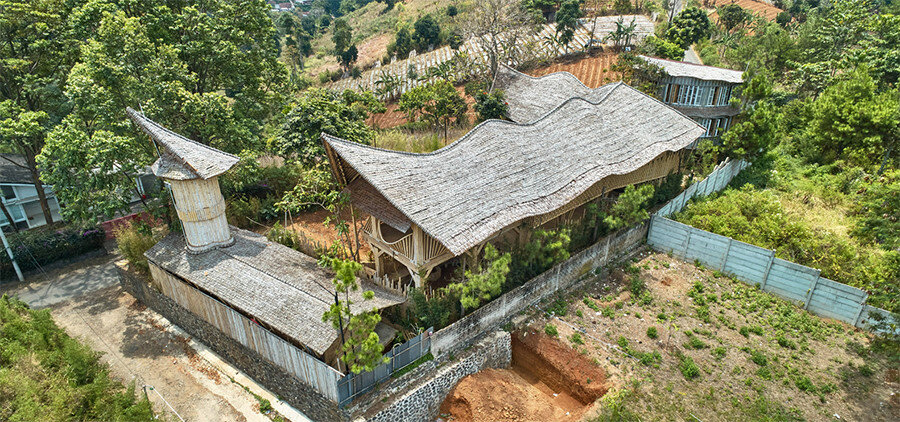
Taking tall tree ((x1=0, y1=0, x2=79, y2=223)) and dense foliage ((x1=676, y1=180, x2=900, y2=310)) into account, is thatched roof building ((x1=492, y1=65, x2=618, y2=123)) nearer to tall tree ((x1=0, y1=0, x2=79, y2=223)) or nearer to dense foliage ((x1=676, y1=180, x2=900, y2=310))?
A: dense foliage ((x1=676, y1=180, x2=900, y2=310))

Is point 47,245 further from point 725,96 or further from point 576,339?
point 725,96

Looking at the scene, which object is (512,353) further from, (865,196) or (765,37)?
(765,37)

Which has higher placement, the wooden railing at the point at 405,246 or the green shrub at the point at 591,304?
the wooden railing at the point at 405,246

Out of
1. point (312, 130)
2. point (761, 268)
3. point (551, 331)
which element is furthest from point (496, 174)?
point (761, 268)

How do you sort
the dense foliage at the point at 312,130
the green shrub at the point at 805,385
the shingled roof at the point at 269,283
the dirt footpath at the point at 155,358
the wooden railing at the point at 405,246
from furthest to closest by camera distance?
1. the dense foliage at the point at 312,130
2. the wooden railing at the point at 405,246
3. the green shrub at the point at 805,385
4. the dirt footpath at the point at 155,358
5. the shingled roof at the point at 269,283

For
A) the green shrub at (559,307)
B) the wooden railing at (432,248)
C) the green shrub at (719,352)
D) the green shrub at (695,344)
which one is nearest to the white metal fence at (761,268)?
the green shrub at (719,352)

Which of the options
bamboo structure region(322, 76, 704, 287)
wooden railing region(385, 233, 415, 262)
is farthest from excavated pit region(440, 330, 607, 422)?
wooden railing region(385, 233, 415, 262)

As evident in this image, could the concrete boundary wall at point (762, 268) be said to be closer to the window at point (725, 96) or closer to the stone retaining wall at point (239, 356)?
the window at point (725, 96)
